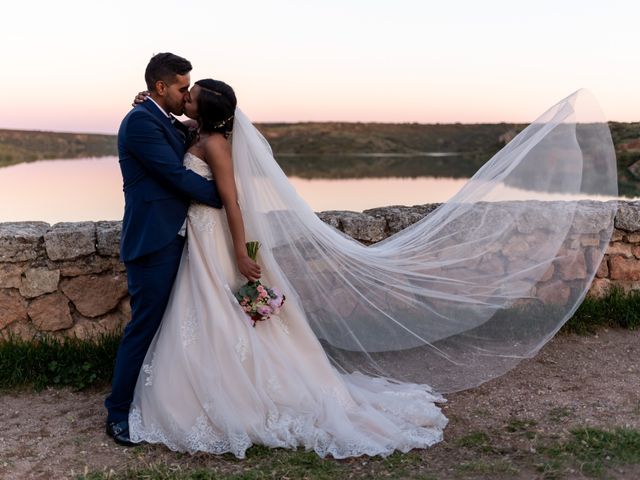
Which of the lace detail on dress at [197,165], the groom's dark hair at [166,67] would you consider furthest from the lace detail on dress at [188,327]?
the groom's dark hair at [166,67]

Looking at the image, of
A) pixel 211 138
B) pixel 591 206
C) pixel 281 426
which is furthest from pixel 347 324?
pixel 591 206

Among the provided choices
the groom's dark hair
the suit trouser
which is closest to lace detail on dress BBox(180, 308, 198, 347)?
the suit trouser

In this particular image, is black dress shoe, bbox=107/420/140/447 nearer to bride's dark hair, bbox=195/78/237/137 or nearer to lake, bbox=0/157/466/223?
bride's dark hair, bbox=195/78/237/137

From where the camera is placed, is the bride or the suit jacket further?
the bride

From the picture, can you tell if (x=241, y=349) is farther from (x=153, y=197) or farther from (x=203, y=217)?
(x=153, y=197)

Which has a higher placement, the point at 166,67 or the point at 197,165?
the point at 166,67

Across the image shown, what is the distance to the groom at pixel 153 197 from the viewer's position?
343 centimetres

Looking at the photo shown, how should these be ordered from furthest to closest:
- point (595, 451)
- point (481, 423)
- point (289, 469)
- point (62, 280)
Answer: point (62, 280)
point (481, 423)
point (595, 451)
point (289, 469)

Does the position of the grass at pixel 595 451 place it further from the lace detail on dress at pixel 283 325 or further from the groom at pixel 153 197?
the groom at pixel 153 197

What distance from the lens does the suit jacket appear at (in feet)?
11.2

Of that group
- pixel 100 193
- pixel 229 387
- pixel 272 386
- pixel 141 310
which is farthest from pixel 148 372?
pixel 100 193

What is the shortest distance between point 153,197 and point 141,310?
0.64 m

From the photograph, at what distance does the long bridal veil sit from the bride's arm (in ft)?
0.63

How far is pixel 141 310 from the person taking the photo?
3.66 metres
